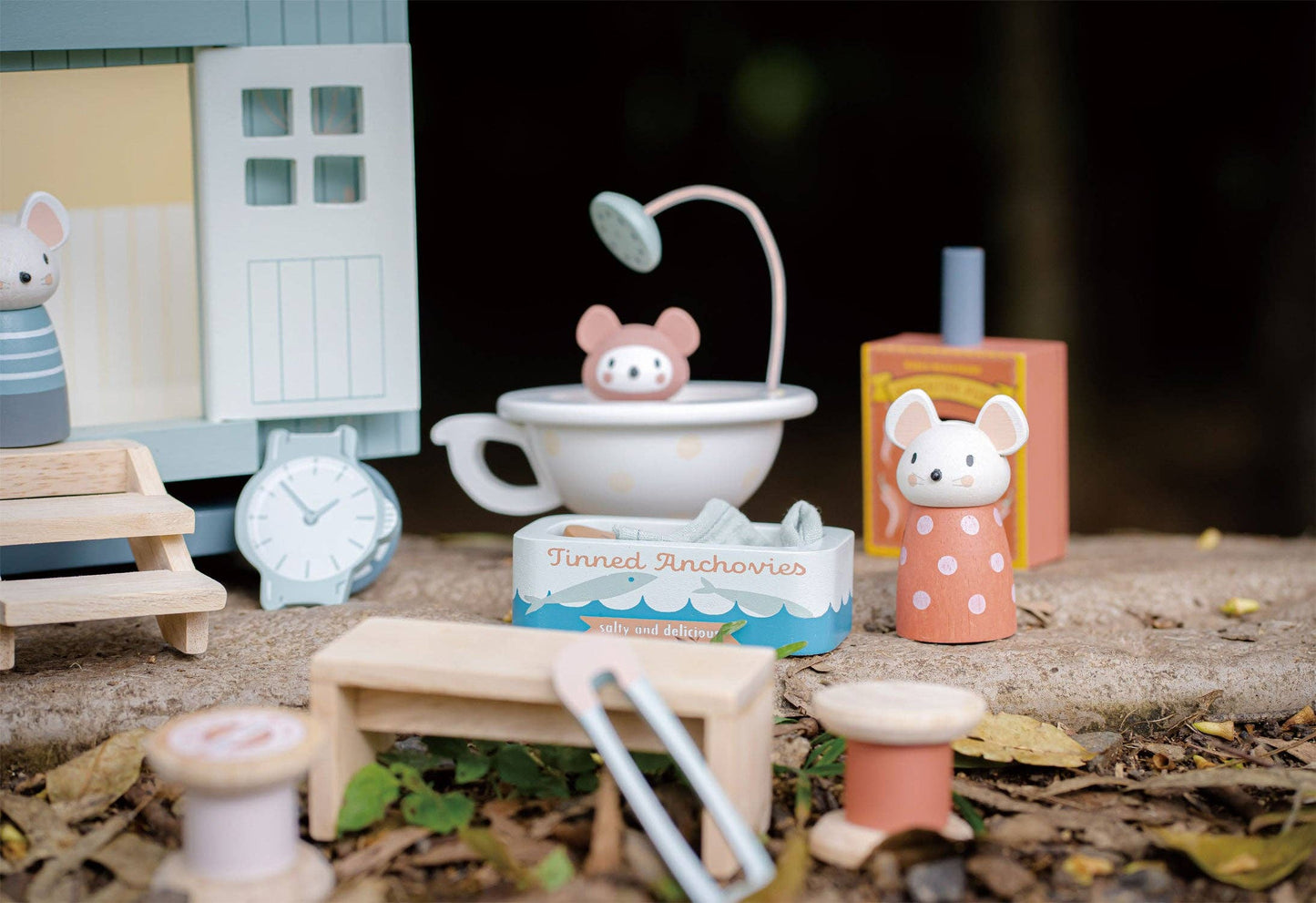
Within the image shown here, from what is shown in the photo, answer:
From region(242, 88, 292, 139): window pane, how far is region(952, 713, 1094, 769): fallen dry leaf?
1567 mm

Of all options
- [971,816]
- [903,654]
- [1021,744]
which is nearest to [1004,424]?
[903,654]

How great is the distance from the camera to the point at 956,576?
2268 millimetres

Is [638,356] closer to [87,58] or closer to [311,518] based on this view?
[311,518]

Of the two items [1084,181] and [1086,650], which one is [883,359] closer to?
[1086,650]

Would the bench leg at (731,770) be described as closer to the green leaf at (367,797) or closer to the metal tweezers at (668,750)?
the metal tweezers at (668,750)

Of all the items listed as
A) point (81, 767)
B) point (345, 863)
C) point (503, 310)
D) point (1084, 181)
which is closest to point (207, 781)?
point (345, 863)

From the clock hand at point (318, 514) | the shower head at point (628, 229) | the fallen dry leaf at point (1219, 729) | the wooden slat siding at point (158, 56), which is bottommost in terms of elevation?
the fallen dry leaf at point (1219, 729)

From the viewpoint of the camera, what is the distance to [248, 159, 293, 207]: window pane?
2650 mm

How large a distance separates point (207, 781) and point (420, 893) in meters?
0.28

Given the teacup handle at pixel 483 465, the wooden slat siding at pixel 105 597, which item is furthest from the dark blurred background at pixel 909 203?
the wooden slat siding at pixel 105 597

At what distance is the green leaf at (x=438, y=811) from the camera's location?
1705 millimetres

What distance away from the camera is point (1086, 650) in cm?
226

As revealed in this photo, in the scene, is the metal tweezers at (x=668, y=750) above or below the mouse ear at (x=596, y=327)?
below

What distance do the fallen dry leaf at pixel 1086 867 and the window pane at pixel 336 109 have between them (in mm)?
1759
